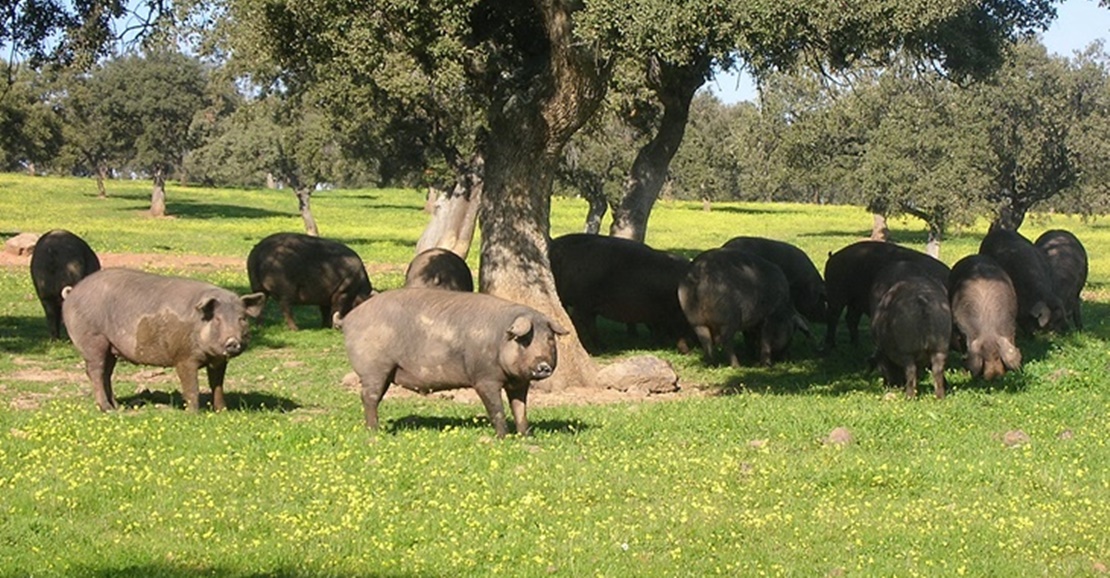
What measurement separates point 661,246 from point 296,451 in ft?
136

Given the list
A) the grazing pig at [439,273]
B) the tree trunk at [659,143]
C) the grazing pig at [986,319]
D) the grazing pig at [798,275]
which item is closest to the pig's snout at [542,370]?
the grazing pig at [986,319]

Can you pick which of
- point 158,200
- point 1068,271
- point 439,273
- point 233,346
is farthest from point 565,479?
point 158,200

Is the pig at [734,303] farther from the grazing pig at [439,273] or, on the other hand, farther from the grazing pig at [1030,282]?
the grazing pig at [439,273]

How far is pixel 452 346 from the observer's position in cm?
1396

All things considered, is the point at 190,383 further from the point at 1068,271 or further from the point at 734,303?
the point at 1068,271

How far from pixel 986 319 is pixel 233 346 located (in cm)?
1031

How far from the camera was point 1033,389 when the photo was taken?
18234 mm

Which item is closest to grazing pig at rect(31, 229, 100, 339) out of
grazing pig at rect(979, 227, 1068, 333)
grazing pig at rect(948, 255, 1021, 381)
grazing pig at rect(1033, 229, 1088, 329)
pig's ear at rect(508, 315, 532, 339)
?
pig's ear at rect(508, 315, 532, 339)

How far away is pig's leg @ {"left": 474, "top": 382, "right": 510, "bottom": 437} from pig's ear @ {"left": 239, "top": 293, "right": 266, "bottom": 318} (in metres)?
2.90

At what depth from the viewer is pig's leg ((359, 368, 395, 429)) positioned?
46.8 ft

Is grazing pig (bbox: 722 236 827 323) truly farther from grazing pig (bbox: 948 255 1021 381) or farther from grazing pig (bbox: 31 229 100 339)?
grazing pig (bbox: 31 229 100 339)

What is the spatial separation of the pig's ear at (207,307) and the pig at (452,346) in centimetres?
149

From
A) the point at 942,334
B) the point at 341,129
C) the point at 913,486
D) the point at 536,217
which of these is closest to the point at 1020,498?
the point at 913,486

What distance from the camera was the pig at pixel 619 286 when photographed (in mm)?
23547
